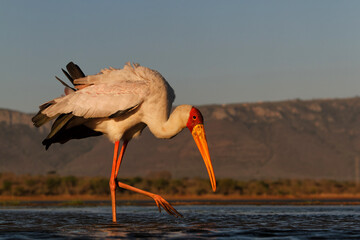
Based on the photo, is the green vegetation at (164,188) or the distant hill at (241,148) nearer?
the green vegetation at (164,188)

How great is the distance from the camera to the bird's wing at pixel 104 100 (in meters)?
12.3

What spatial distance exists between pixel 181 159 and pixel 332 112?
29252mm

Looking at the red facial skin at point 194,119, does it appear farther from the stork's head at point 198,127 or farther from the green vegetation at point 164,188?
the green vegetation at point 164,188

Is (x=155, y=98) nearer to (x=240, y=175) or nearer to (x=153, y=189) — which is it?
(x=153, y=189)

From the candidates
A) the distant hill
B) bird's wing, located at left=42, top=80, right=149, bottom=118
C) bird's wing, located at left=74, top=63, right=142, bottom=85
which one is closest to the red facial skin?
bird's wing, located at left=42, top=80, right=149, bottom=118

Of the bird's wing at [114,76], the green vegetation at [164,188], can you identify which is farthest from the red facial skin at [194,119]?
the green vegetation at [164,188]

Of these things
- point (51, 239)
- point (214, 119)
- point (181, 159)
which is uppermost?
point (214, 119)

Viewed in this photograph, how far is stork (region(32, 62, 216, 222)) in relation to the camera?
12.3 meters

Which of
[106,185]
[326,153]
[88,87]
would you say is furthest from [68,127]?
[326,153]

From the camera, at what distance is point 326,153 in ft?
299

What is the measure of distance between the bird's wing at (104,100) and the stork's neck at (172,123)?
0.54m

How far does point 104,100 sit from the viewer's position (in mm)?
12508

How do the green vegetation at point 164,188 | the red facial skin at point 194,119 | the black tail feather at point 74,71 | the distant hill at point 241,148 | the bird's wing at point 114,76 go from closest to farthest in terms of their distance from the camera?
the red facial skin at point 194,119 → the bird's wing at point 114,76 → the black tail feather at point 74,71 → the green vegetation at point 164,188 → the distant hill at point 241,148

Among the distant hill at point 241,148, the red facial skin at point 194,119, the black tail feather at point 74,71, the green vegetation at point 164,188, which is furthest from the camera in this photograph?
the distant hill at point 241,148
